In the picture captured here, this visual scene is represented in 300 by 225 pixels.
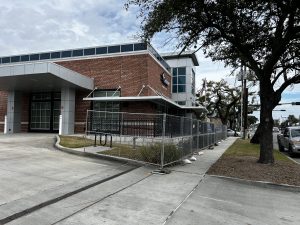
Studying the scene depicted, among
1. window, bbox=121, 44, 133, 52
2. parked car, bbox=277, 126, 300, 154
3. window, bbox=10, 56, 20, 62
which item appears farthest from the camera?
window, bbox=10, 56, 20, 62

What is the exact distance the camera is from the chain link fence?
489 inches

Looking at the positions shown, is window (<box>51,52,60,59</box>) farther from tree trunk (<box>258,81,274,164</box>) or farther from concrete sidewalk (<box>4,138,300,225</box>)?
concrete sidewalk (<box>4,138,300,225</box>)

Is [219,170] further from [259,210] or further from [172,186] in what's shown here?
[259,210]

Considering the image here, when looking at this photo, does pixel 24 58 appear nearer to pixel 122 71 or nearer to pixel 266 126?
pixel 122 71

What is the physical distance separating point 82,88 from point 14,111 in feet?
24.6

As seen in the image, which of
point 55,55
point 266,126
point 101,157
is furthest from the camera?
point 55,55

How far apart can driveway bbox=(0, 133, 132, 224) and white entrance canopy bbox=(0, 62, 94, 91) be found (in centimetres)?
1169

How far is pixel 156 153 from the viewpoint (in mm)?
12344

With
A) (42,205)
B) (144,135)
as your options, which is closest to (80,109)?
(144,135)

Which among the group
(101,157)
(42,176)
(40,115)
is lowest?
(42,176)

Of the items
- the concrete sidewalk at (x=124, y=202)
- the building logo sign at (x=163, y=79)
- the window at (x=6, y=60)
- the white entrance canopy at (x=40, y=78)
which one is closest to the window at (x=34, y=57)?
the window at (x=6, y=60)

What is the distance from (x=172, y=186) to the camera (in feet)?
30.5

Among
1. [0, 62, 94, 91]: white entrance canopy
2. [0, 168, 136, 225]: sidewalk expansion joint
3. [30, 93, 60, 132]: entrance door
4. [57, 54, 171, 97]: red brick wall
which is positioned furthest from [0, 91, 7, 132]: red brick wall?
[0, 168, 136, 225]: sidewalk expansion joint

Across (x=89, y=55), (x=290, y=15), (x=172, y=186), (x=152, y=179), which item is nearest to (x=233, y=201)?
(x=172, y=186)
